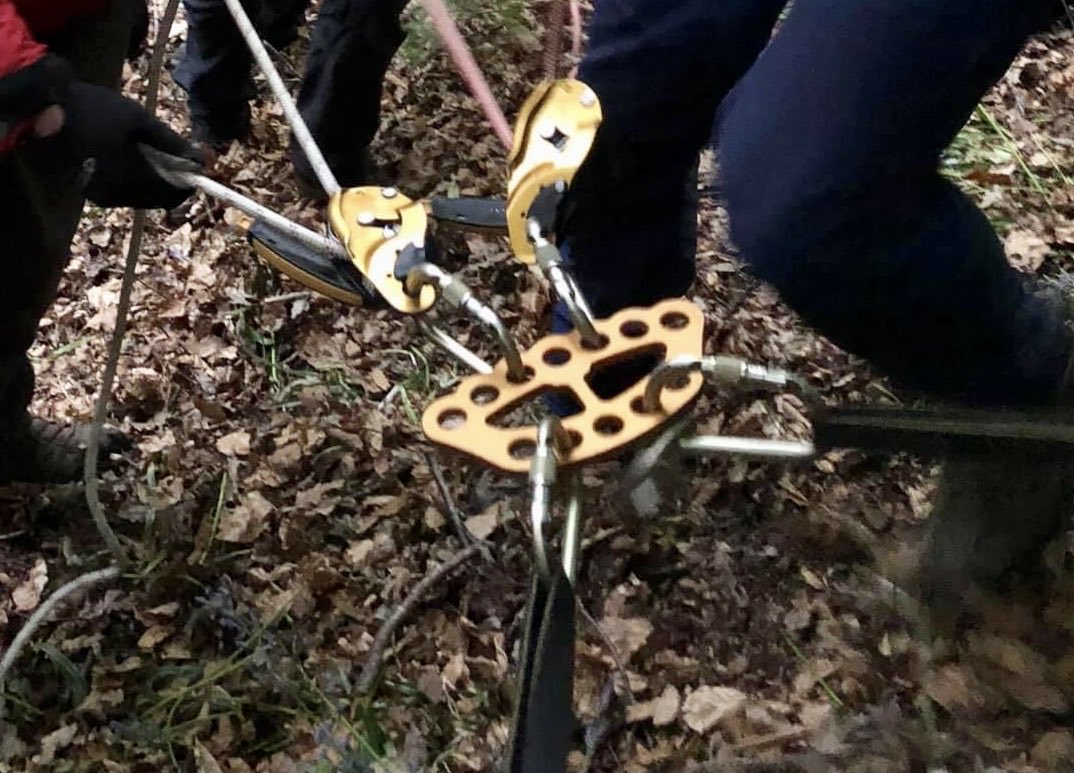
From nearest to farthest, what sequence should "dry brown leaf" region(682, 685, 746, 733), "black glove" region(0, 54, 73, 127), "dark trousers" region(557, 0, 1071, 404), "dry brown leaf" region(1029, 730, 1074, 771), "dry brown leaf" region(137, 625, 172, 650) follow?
"dark trousers" region(557, 0, 1071, 404)
"black glove" region(0, 54, 73, 127)
"dry brown leaf" region(1029, 730, 1074, 771)
"dry brown leaf" region(682, 685, 746, 733)
"dry brown leaf" region(137, 625, 172, 650)

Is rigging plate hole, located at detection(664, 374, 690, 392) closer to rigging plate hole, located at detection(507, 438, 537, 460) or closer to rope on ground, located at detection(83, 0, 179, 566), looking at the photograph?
rigging plate hole, located at detection(507, 438, 537, 460)

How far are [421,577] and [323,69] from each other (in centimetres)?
67

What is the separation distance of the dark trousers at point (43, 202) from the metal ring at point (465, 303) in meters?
0.42

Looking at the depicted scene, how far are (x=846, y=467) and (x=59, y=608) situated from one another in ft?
2.78

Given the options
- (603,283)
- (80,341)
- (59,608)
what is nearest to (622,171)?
→ (603,283)

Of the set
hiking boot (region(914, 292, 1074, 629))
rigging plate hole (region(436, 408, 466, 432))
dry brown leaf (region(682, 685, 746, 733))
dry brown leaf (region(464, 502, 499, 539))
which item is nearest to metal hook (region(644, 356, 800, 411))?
rigging plate hole (region(436, 408, 466, 432))

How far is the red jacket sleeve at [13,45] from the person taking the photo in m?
0.85

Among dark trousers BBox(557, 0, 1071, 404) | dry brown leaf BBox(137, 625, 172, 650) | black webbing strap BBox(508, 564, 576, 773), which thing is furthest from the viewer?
dry brown leaf BBox(137, 625, 172, 650)

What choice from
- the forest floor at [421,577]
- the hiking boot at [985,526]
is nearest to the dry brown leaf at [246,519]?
Result: the forest floor at [421,577]

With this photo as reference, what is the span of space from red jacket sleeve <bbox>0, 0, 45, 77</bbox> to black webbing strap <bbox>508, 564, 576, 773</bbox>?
594 mm

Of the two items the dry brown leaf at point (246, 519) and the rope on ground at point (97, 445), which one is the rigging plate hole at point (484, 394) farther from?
the dry brown leaf at point (246, 519)

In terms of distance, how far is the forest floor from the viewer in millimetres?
1063

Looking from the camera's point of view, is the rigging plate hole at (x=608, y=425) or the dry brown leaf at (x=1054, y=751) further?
the dry brown leaf at (x=1054, y=751)

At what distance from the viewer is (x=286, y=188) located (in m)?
1.64
